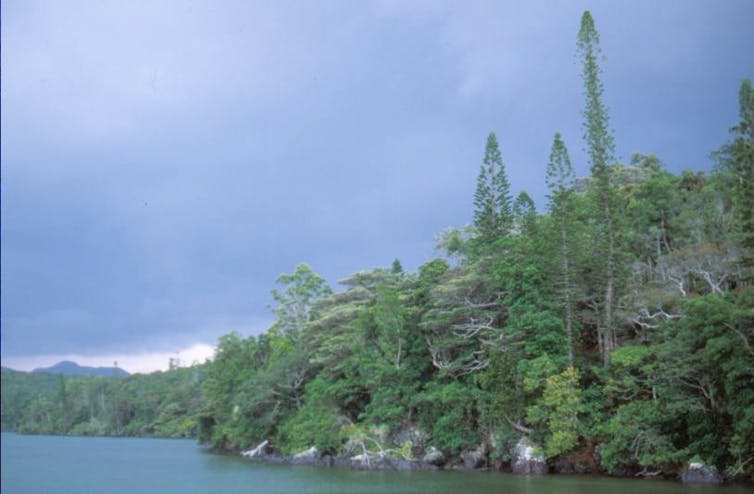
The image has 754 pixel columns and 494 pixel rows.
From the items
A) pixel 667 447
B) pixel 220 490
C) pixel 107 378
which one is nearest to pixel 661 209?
pixel 667 447

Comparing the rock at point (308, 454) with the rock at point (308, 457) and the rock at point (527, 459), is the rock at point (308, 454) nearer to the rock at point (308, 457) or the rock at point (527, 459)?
the rock at point (308, 457)

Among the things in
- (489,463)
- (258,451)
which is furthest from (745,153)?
(258,451)

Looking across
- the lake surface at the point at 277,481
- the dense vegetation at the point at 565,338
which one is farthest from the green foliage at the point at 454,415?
the lake surface at the point at 277,481

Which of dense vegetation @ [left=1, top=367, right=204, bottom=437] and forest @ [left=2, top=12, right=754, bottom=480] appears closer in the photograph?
forest @ [left=2, top=12, right=754, bottom=480]

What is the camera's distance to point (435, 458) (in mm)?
29594

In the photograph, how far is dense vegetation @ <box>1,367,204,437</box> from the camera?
8069 cm

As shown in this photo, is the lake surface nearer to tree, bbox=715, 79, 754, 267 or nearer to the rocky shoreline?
the rocky shoreline

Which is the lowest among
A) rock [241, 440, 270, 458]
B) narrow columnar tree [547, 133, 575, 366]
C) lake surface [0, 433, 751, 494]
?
rock [241, 440, 270, 458]

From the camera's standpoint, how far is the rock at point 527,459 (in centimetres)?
2536

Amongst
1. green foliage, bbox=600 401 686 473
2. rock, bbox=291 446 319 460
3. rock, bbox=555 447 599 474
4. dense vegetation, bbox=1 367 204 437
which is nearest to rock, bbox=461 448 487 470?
rock, bbox=555 447 599 474

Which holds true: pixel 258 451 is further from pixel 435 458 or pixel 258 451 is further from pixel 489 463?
pixel 489 463

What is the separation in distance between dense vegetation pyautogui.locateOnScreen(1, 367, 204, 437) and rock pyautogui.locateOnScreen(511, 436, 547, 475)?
58.0 meters

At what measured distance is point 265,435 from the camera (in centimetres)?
4125

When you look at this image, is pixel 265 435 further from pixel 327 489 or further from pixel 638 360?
pixel 638 360
